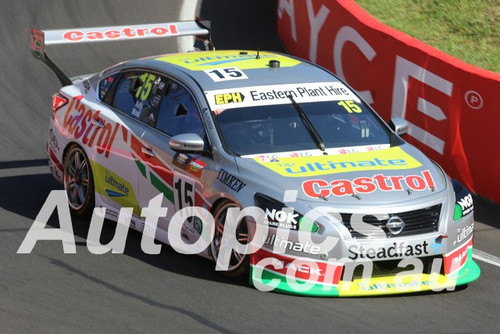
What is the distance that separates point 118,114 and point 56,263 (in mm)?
1820

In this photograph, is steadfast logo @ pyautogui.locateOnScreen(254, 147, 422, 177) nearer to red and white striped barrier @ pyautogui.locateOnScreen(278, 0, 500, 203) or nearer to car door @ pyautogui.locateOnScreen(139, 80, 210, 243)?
car door @ pyautogui.locateOnScreen(139, 80, 210, 243)

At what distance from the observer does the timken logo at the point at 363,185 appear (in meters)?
8.38

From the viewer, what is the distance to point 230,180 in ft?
28.7

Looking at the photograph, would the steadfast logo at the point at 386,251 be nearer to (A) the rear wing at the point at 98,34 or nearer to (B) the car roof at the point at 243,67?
(B) the car roof at the point at 243,67

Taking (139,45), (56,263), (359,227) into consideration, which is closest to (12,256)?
(56,263)

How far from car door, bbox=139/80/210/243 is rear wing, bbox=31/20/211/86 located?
82.4 inches

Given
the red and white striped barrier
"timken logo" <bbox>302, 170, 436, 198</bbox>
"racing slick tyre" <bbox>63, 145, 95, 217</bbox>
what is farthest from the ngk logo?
the red and white striped barrier

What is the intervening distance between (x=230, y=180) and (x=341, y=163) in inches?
35.0

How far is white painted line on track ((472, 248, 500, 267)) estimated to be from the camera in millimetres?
9757

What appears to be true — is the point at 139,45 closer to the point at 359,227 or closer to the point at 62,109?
the point at 62,109

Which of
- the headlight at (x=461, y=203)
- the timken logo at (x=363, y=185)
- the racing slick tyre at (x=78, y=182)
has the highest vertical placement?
the timken logo at (x=363, y=185)

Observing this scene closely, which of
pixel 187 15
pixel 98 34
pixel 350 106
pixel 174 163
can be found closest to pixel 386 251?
pixel 350 106

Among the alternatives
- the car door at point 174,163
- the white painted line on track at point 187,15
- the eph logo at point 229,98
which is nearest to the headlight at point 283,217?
the car door at point 174,163

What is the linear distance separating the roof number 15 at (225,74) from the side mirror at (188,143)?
0.89 meters
